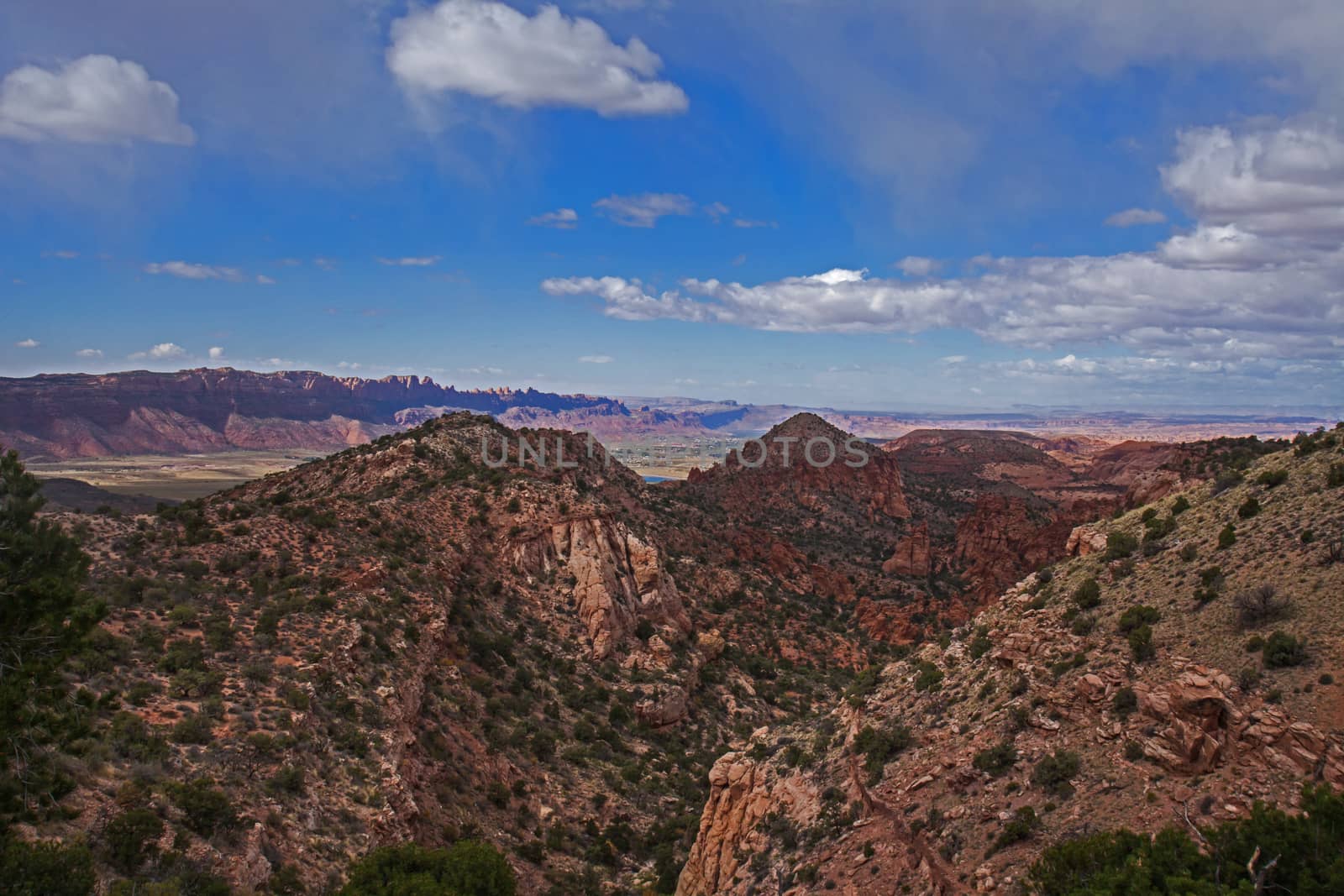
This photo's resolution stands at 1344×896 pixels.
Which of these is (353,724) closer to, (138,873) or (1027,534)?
(138,873)

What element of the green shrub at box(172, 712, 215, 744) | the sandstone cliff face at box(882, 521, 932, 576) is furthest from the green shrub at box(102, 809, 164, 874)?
the sandstone cliff face at box(882, 521, 932, 576)

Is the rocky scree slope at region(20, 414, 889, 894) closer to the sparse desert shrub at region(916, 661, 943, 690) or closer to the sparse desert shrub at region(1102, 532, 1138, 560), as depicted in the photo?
the sparse desert shrub at region(916, 661, 943, 690)

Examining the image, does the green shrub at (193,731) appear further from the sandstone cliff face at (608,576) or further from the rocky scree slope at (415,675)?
the sandstone cliff face at (608,576)

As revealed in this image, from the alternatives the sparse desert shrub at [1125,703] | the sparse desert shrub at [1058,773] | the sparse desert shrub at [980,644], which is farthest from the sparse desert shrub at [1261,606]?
the sparse desert shrub at [980,644]

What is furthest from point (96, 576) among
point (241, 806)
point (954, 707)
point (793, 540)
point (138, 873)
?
point (793, 540)

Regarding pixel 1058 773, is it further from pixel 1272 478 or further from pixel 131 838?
pixel 131 838

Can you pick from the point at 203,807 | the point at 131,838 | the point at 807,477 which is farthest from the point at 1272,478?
the point at 807,477
